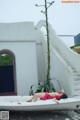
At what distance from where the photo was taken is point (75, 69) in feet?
43.7

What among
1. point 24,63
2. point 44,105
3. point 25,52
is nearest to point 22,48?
point 25,52

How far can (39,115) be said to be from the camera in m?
9.80

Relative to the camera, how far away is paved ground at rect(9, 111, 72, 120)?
9430mm

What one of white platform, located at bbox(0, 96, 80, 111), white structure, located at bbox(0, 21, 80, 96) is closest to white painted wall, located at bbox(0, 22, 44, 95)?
white structure, located at bbox(0, 21, 80, 96)

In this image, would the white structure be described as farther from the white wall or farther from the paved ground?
the paved ground

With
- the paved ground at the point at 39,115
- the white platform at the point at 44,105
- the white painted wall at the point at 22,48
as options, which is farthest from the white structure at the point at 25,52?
the white platform at the point at 44,105

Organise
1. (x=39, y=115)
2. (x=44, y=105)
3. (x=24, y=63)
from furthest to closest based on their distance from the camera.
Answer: (x=24, y=63), (x=39, y=115), (x=44, y=105)

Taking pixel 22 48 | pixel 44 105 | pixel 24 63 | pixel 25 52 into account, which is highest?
pixel 22 48

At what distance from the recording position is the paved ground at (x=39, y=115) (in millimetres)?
9430

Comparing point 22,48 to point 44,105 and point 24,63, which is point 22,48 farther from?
point 44,105

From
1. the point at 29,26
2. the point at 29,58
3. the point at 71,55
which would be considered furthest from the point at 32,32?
the point at 71,55

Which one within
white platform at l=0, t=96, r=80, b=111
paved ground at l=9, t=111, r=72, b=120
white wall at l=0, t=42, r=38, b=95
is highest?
white wall at l=0, t=42, r=38, b=95

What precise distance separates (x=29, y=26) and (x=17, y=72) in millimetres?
2325

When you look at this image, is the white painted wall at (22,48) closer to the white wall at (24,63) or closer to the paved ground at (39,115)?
the white wall at (24,63)
